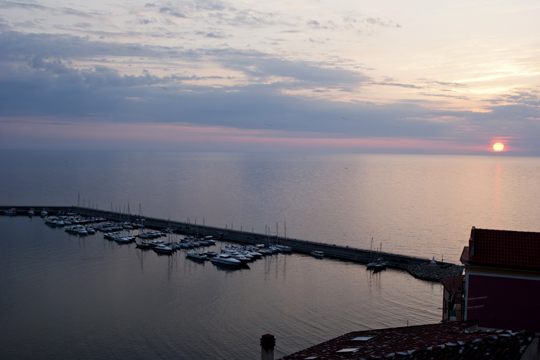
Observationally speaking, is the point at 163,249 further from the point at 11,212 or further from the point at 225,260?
the point at 11,212

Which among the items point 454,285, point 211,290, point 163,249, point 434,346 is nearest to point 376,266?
point 211,290

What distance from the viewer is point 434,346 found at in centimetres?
1075

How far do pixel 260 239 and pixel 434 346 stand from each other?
5394 centimetres

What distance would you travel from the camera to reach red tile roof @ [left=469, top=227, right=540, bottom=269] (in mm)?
16484

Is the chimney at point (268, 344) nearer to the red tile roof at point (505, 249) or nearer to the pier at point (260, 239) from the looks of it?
the red tile roof at point (505, 249)

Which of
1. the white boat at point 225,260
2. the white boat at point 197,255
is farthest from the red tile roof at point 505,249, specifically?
the white boat at point 197,255

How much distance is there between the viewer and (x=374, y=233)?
234 feet

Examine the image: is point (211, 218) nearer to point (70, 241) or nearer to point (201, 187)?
point (70, 241)

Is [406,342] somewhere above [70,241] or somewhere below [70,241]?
above

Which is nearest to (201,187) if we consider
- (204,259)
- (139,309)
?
(204,259)

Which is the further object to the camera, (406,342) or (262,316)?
(262,316)

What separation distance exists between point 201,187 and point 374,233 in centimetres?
8094

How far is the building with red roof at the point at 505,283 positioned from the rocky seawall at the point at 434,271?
2938cm

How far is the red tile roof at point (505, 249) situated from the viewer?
54.1 ft
